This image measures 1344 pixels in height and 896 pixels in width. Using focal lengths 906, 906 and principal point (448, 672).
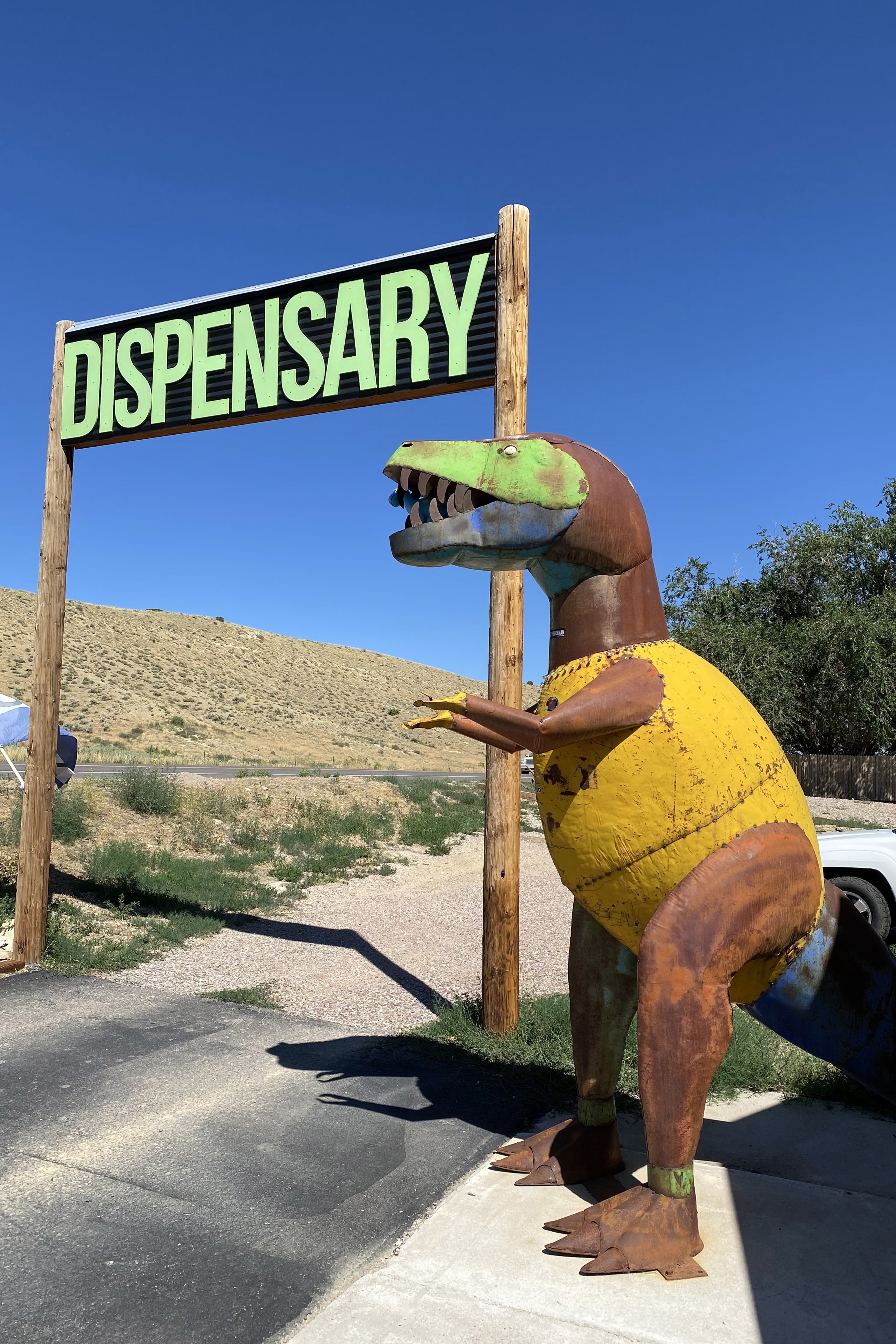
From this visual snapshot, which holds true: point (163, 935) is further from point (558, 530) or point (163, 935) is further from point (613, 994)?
A: point (558, 530)

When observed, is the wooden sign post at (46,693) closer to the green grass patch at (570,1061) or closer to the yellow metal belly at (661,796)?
the green grass patch at (570,1061)

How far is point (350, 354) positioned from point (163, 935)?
512 centimetres

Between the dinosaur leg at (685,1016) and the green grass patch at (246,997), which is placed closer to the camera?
the dinosaur leg at (685,1016)

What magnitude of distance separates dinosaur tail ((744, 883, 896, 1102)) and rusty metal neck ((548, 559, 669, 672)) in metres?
1.11

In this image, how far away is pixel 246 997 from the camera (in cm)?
604

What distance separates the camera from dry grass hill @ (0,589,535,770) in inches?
1662

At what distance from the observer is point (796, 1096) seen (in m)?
4.49

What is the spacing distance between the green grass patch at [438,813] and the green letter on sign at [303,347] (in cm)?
697

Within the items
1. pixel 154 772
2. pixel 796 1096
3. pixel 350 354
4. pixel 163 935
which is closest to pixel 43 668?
pixel 163 935

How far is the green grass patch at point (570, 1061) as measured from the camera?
14.6ft

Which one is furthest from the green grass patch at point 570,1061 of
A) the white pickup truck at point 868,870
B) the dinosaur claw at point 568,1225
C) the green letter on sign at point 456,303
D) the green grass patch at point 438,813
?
the green grass patch at point 438,813

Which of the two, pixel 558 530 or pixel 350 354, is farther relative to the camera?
Result: pixel 350 354

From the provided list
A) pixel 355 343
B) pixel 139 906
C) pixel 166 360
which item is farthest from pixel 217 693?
pixel 355 343

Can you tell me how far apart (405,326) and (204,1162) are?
475 centimetres
